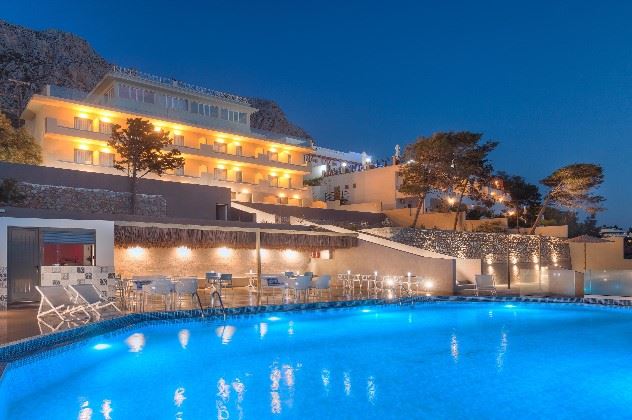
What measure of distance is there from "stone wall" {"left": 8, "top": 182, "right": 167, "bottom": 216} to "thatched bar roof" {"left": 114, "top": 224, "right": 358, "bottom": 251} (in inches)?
193

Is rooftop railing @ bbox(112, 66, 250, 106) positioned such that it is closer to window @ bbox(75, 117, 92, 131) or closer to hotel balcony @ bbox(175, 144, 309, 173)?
window @ bbox(75, 117, 92, 131)

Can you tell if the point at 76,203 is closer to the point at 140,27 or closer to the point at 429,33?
the point at 429,33

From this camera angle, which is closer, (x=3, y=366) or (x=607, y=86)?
(x=3, y=366)

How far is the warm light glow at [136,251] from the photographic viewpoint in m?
20.5

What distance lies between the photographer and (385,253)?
22.0 m

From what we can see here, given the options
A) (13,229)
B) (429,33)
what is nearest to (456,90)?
(429,33)

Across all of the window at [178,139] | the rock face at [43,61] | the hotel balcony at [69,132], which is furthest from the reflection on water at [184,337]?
the rock face at [43,61]

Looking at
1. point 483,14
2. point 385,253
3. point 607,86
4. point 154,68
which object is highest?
point 154,68

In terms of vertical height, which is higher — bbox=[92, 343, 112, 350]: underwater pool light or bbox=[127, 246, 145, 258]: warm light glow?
bbox=[127, 246, 145, 258]: warm light glow

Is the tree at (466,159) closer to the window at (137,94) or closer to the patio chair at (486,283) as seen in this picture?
the patio chair at (486,283)

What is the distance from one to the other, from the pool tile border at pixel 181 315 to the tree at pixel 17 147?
19816mm

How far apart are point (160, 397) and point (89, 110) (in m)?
31.3

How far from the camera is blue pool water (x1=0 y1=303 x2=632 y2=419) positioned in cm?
670

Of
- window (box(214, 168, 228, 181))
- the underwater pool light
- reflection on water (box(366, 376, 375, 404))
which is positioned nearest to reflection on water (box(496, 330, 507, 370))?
reflection on water (box(366, 376, 375, 404))
